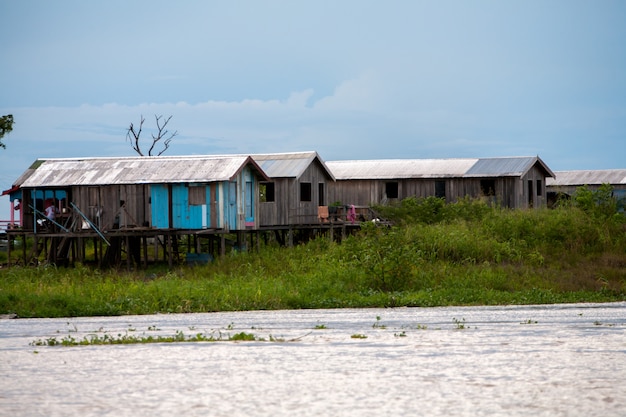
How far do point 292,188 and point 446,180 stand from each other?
463 inches

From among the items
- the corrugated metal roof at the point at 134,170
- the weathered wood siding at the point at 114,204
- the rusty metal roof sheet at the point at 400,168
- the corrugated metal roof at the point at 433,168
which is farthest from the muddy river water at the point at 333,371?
the rusty metal roof sheet at the point at 400,168

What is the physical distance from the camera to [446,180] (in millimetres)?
52188

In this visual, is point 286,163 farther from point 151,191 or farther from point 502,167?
point 502,167

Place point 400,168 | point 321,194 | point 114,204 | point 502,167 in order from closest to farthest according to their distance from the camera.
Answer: point 114,204
point 321,194
point 502,167
point 400,168

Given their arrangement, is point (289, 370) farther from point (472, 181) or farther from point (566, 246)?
point (472, 181)

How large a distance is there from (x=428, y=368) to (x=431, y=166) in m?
41.6

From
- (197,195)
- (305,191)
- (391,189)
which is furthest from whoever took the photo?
(391,189)

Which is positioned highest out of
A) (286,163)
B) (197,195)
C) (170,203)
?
(286,163)

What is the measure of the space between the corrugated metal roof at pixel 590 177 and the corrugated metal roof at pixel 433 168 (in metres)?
14.4

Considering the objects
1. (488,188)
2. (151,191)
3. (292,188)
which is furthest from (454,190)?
(151,191)

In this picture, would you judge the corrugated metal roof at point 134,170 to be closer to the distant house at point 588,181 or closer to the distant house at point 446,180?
the distant house at point 446,180

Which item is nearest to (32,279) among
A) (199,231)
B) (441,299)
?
(199,231)

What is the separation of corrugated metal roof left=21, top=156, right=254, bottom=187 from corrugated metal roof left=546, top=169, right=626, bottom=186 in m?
35.2

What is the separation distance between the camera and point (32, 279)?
32.9 m
